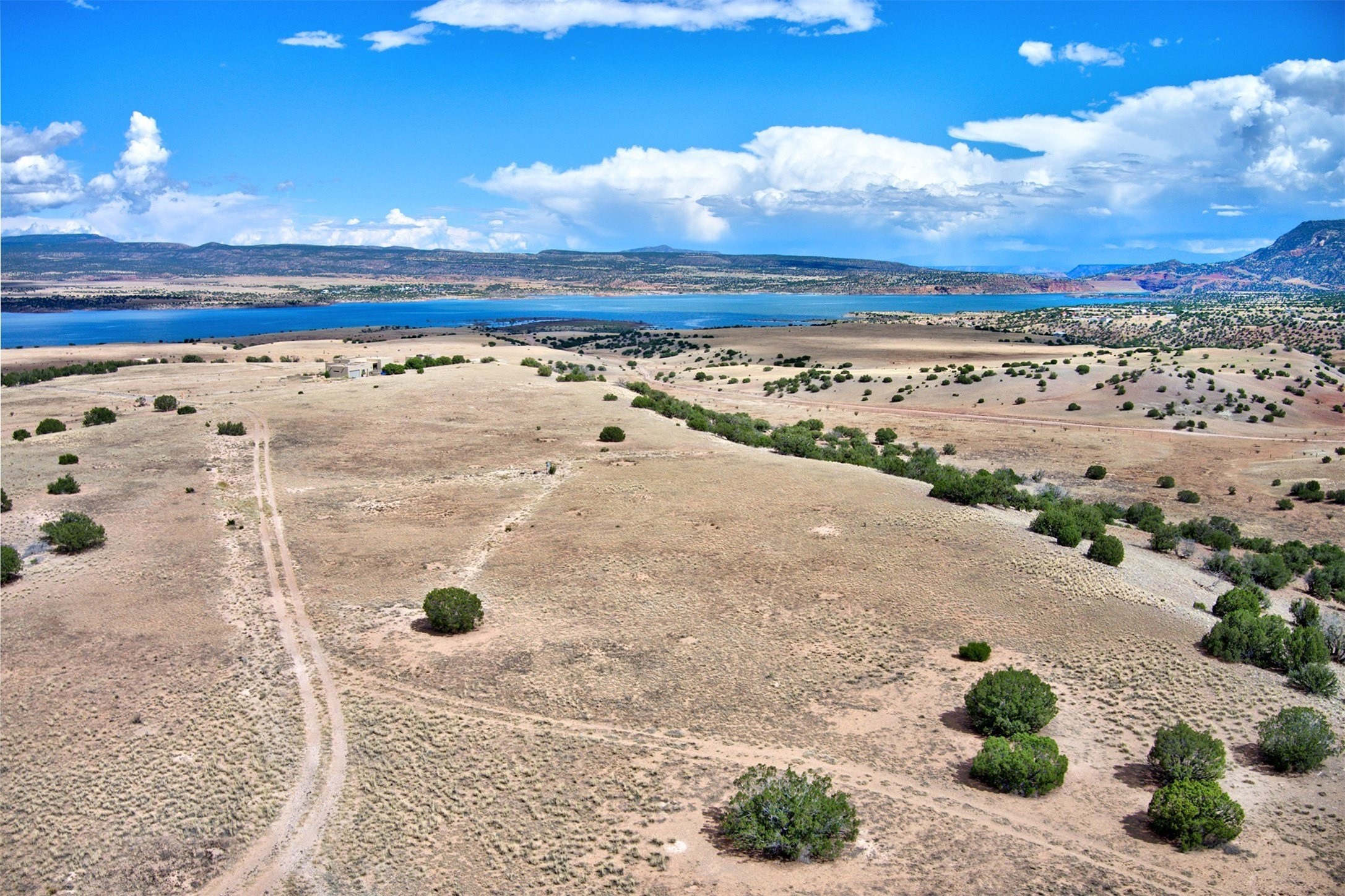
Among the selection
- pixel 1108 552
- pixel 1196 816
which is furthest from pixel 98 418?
pixel 1196 816

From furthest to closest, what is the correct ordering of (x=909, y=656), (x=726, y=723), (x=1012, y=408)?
(x=1012, y=408) → (x=909, y=656) → (x=726, y=723)

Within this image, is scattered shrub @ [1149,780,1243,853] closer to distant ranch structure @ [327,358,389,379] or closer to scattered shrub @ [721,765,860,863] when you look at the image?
scattered shrub @ [721,765,860,863]

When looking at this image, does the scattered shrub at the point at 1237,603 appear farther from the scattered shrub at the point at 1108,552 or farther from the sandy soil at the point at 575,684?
the scattered shrub at the point at 1108,552

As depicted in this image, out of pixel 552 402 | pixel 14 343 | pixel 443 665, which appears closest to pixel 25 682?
pixel 443 665

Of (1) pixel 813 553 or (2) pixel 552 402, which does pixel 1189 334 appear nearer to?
(2) pixel 552 402

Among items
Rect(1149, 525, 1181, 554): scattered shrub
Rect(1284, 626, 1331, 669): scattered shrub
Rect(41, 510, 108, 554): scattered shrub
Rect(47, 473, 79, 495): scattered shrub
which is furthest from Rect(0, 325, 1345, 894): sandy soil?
Rect(47, 473, 79, 495): scattered shrub

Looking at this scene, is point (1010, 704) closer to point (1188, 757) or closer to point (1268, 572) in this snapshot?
point (1188, 757)
